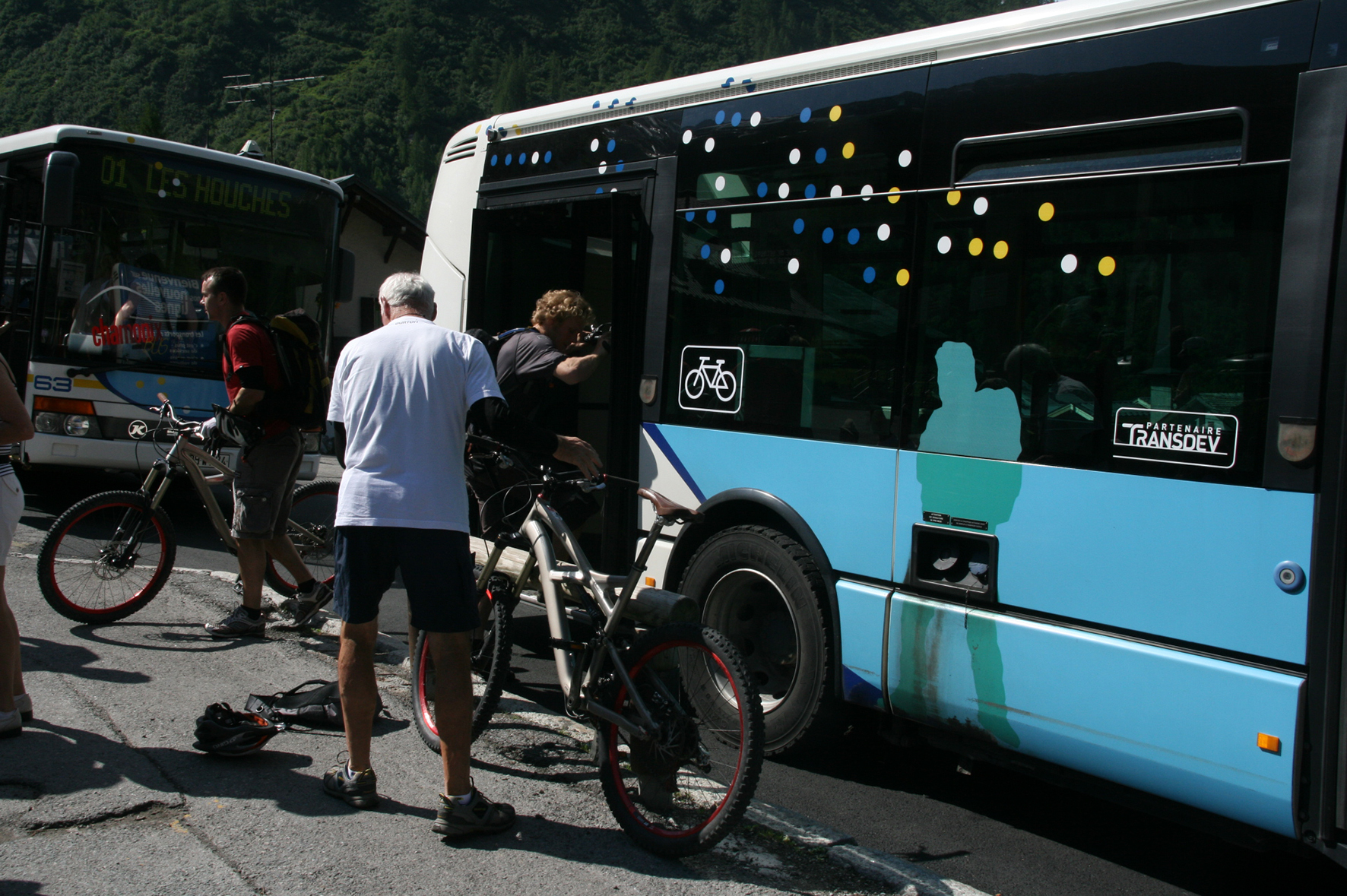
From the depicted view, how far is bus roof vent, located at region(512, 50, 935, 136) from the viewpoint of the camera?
3955 mm

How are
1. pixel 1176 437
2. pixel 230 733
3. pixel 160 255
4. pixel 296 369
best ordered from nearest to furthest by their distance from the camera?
pixel 1176 437 → pixel 230 733 → pixel 296 369 → pixel 160 255

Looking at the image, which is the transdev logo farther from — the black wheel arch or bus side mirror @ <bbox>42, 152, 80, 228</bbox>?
bus side mirror @ <bbox>42, 152, 80, 228</bbox>

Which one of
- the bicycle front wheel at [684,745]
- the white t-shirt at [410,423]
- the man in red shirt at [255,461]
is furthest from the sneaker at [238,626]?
the bicycle front wheel at [684,745]

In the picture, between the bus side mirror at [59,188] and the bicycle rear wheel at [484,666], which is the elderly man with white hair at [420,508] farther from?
the bus side mirror at [59,188]

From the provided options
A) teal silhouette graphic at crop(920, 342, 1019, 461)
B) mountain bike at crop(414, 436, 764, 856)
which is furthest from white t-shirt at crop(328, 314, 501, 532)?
teal silhouette graphic at crop(920, 342, 1019, 461)

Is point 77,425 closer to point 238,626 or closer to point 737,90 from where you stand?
point 238,626

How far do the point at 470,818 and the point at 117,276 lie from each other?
6.79 meters

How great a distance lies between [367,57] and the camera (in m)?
87.8

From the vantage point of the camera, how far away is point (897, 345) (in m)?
3.89

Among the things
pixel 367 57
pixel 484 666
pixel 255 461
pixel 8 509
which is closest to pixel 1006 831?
pixel 484 666

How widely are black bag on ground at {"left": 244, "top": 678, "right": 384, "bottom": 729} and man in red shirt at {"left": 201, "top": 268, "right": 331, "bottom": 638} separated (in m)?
1.23

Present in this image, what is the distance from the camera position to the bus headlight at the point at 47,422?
26.2ft

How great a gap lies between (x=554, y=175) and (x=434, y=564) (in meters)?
2.81

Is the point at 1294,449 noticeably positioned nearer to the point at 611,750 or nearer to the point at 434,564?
the point at 611,750
